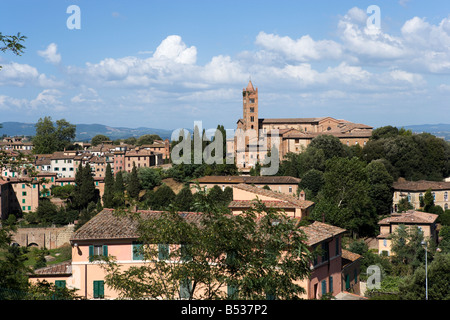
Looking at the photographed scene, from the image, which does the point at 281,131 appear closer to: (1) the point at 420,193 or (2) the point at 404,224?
(1) the point at 420,193

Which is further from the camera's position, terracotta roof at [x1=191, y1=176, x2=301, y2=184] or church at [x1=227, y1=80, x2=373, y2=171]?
church at [x1=227, y1=80, x2=373, y2=171]

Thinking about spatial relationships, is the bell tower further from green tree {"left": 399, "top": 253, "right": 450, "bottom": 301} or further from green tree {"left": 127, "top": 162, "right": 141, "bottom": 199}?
green tree {"left": 399, "top": 253, "right": 450, "bottom": 301}

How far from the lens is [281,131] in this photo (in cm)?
7481

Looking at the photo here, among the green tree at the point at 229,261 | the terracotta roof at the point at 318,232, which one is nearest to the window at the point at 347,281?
the terracotta roof at the point at 318,232

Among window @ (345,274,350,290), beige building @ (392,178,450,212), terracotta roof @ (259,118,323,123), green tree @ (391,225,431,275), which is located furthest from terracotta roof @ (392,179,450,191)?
window @ (345,274,350,290)

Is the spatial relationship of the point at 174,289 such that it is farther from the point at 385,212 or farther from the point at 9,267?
the point at 385,212

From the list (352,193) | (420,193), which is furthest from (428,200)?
(352,193)

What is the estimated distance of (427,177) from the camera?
5812cm

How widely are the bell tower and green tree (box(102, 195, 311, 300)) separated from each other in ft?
230

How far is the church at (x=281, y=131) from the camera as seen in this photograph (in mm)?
69062

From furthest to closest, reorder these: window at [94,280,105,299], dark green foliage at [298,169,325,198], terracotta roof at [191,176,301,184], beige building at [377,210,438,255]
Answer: terracotta roof at [191,176,301,184], dark green foliage at [298,169,325,198], beige building at [377,210,438,255], window at [94,280,105,299]

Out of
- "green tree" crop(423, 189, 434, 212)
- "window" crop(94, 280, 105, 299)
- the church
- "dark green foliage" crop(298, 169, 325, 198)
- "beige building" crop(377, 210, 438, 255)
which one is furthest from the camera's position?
the church

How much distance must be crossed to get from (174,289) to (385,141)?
5337 cm

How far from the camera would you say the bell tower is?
80.6 meters
